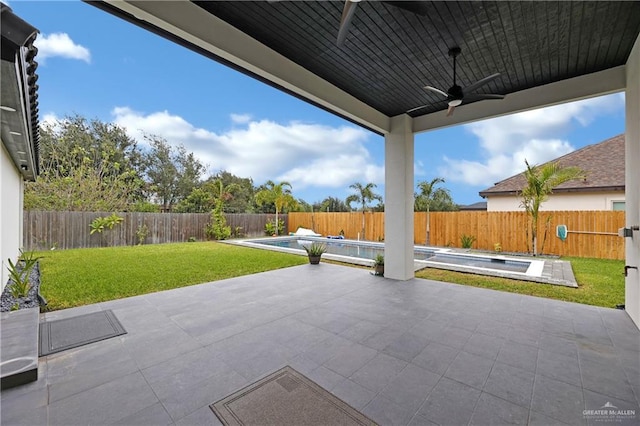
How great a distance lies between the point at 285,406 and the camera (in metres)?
1.83

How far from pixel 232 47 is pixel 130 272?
5470mm

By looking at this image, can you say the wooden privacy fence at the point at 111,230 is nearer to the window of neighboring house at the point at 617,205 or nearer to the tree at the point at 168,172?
the tree at the point at 168,172

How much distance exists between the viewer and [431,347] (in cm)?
264

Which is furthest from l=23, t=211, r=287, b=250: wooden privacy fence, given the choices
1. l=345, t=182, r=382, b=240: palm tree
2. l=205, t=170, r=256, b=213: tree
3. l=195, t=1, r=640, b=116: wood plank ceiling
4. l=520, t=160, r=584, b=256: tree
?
l=520, t=160, r=584, b=256: tree

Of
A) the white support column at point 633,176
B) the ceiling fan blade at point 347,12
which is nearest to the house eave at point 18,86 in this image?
the ceiling fan blade at point 347,12

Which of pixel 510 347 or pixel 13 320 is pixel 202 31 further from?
pixel 510 347

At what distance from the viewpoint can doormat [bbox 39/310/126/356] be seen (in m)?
2.66

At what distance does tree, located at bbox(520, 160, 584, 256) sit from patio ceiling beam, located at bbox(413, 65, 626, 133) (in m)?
4.72

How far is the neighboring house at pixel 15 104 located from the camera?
168 centimetres

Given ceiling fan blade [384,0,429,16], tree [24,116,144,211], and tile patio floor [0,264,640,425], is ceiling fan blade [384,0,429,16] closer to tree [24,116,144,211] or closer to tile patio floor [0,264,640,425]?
tile patio floor [0,264,640,425]

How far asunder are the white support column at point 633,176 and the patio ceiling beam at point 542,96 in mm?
195

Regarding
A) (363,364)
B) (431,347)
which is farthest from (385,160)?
(363,364)

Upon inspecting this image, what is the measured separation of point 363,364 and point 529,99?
4627 mm

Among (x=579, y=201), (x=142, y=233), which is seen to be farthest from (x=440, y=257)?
(x=142, y=233)
